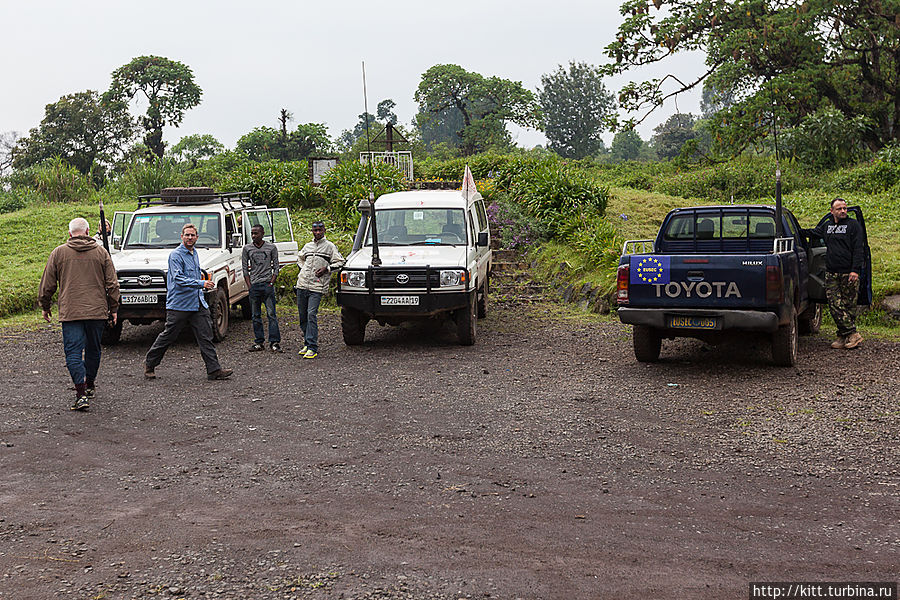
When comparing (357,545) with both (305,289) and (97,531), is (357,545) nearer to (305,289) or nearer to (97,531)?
(97,531)

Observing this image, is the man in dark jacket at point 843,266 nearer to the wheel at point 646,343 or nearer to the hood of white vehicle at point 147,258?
the wheel at point 646,343

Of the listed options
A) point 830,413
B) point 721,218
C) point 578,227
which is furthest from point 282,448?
point 578,227

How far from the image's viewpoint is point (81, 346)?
8633 millimetres

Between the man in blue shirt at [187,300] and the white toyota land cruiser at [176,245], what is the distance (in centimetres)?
194

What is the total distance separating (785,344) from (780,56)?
21675 mm

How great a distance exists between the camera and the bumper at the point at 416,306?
11570 millimetres

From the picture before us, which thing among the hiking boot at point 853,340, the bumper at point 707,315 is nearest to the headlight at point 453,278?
the bumper at point 707,315

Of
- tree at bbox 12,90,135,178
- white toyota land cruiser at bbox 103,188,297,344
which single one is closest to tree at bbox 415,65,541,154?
tree at bbox 12,90,135,178

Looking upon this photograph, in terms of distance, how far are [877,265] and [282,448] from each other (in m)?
11.2

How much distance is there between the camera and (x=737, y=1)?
28.5m

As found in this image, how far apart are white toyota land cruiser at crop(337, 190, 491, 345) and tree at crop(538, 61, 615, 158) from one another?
78927 mm

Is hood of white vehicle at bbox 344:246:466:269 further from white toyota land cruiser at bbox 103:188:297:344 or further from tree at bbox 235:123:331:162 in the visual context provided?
tree at bbox 235:123:331:162

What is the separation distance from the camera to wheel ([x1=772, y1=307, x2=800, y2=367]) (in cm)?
948

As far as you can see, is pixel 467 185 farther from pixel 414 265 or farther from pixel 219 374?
pixel 219 374
